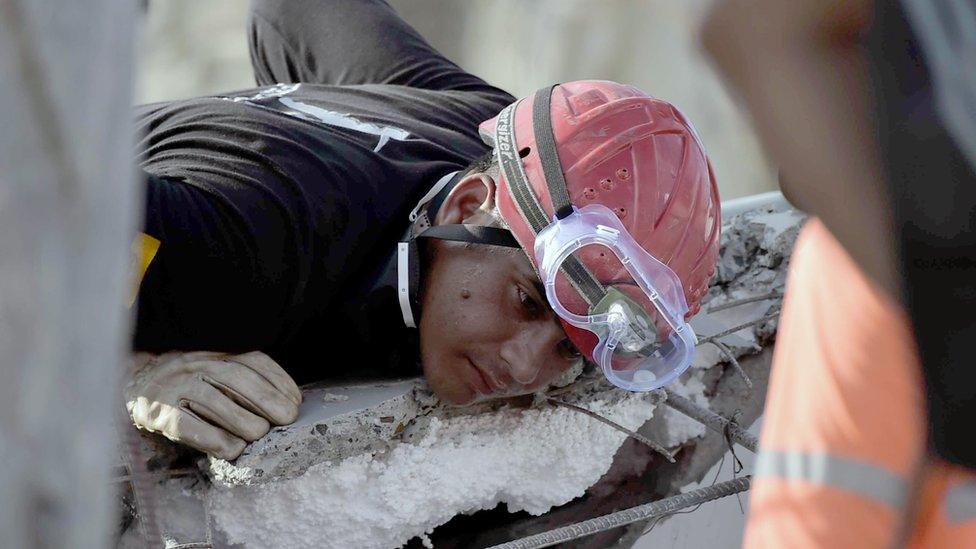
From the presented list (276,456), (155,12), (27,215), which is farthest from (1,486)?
(155,12)

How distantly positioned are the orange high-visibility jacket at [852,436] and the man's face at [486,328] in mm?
880

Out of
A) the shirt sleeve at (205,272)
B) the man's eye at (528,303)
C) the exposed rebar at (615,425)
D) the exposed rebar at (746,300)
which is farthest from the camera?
the exposed rebar at (746,300)

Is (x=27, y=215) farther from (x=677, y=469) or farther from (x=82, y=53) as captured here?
(x=677, y=469)

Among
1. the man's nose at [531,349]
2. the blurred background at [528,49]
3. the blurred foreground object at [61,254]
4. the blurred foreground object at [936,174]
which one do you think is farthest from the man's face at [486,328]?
the blurred background at [528,49]

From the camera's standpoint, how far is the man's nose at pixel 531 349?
196 centimetres

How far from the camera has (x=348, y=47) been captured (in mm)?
2834

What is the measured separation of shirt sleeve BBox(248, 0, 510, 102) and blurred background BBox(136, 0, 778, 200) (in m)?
2.13

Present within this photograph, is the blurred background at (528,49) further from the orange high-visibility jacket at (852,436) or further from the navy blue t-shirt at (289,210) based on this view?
the orange high-visibility jacket at (852,436)

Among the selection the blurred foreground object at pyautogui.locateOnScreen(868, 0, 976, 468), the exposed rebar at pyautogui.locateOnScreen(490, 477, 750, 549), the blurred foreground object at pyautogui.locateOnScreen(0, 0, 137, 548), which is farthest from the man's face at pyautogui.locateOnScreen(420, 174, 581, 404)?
the blurred foreground object at pyautogui.locateOnScreen(0, 0, 137, 548)

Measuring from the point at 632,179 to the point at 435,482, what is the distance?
2.23 feet

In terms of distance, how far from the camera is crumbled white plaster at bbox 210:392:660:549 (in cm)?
185

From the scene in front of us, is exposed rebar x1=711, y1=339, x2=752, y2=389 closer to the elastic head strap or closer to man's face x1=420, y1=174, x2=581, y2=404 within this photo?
man's face x1=420, y1=174, x2=581, y2=404

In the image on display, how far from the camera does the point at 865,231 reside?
1006 mm

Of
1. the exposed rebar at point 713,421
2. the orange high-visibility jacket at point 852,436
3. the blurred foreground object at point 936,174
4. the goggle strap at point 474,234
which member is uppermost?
the blurred foreground object at point 936,174
